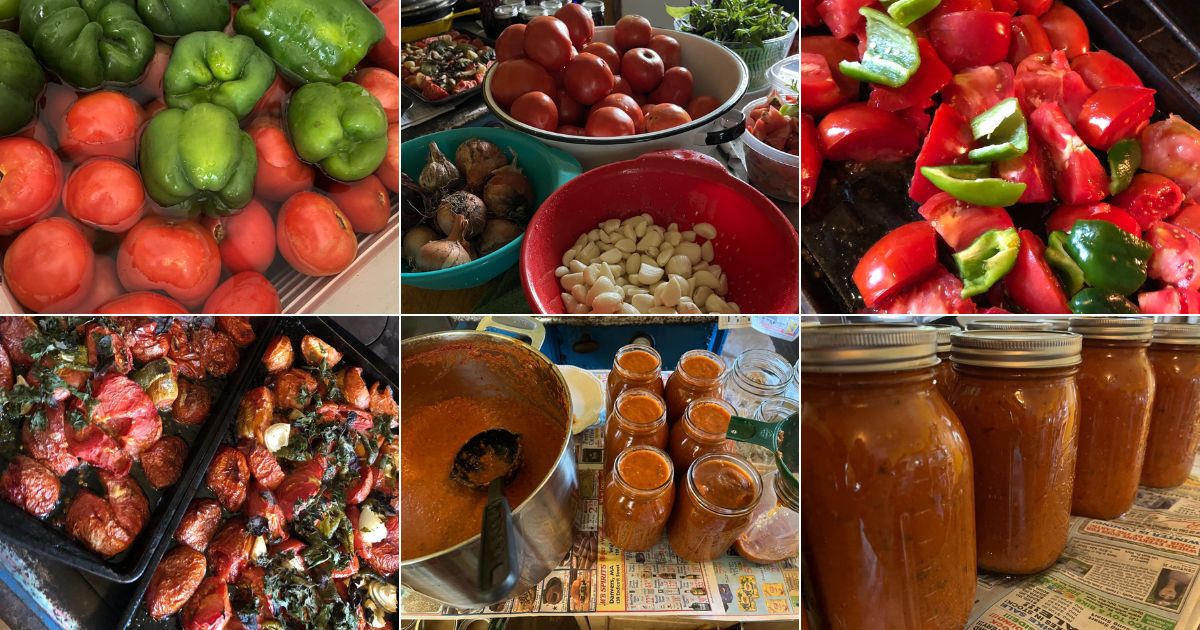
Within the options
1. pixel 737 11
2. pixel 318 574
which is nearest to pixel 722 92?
pixel 737 11

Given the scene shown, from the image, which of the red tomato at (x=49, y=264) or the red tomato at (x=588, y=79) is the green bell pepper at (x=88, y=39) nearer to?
the red tomato at (x=49, y=264)

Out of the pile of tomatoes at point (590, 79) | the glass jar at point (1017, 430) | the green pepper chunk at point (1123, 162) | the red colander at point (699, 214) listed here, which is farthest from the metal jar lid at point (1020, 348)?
the pile of tomatoes at point (590, 79)

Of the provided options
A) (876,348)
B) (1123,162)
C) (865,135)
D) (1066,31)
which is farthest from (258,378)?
(1066,31)

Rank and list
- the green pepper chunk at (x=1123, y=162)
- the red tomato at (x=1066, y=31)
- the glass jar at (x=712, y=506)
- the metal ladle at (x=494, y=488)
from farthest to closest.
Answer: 1. the red tomato at (x=1066, y=31)
2. the green pepper chunk at (x=1123, y=162)
3. the glass jar at (x=712, y=506)
4. the metal ladle at (x=494, y=488)

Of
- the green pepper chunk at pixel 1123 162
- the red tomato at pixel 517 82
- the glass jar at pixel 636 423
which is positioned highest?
the red tomato at pixel 517 82

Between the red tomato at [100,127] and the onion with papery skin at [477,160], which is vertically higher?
the red tomato at [100,127]

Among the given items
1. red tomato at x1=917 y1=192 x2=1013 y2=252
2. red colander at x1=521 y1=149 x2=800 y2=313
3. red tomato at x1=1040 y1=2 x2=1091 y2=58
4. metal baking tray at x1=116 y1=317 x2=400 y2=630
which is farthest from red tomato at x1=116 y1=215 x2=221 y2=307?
red tomato at x1=1040 y1=2 x2=1091 y2=58

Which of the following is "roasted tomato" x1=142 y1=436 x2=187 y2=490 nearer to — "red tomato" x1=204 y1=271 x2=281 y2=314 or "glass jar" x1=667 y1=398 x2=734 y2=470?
"red tomato" x1=204 y1=271 x2=281 y2=314

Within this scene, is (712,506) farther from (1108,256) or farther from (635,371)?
(1108,256)
